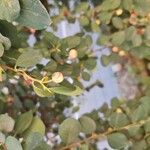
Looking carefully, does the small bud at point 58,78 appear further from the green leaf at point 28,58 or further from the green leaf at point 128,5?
the green leaf at point 128,5

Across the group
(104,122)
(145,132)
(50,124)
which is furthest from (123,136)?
(50,124)

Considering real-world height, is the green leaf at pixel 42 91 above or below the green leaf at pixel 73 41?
above

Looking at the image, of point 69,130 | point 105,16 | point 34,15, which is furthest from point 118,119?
point 34,15

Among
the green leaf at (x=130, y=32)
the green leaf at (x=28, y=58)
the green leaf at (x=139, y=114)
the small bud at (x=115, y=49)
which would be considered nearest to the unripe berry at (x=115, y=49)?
the small bud at (x=115, y=49)

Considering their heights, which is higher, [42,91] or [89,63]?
[42,91]

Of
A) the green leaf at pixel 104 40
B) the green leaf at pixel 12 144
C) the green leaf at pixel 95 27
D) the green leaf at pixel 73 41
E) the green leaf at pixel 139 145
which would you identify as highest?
the green leaf at pixel 12 144

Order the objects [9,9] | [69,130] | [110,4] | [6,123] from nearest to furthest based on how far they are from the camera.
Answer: [9,9] → [6,123] → [69,130] → [110,4]

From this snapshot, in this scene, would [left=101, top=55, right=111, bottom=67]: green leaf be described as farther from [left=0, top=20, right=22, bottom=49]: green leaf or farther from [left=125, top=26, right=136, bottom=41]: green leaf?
[left=0, top=20, right=22, bottom=49]: green leaf

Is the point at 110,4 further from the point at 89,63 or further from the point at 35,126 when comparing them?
the point at 35,126

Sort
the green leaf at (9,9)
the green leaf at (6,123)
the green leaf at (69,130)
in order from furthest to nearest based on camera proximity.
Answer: the green leaf at (69,130), the green leaf at (6,123), the green leaf at (9,9)
